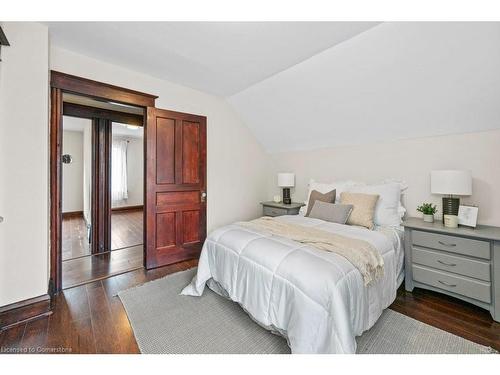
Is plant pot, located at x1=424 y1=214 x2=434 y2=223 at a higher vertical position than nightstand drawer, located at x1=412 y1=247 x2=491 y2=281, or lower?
higher

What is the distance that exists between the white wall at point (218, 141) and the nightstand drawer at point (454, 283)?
2.63 meters

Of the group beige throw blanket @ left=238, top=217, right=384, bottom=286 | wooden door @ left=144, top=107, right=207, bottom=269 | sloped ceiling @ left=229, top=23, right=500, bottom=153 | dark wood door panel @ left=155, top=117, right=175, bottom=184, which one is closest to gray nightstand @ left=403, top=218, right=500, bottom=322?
beige throw blanket @ left=238, top=217, right=384, bottom=286

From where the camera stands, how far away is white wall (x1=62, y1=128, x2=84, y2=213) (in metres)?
6.32

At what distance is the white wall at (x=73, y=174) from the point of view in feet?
20.7

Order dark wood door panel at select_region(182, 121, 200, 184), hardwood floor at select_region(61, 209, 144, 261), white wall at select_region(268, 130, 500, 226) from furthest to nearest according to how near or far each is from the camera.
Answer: hardwood floor at select_region(61, 209, 144, 261)
dark wood door panel at select_region(182, 121, 200, 184)
white wall at select_region(268, 130, 500, 226)

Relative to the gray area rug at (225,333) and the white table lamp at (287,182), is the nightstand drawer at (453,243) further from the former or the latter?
the white table lamp at (287,182)

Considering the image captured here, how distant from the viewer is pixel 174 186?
3.11 meters

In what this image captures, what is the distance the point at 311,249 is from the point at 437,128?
7.10 feet

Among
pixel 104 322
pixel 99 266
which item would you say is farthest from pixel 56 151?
pixel 104 322

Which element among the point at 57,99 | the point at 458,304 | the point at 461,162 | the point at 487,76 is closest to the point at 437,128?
the point at 461,162

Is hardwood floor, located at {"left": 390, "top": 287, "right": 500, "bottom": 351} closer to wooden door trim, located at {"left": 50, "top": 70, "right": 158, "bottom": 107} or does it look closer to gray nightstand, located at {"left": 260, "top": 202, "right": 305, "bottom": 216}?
gray nightstand, located at {"left": 260, "top": 202, "right": 305, "bottom": 216}

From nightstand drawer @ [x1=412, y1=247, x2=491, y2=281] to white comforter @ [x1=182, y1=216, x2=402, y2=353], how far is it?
204mm
